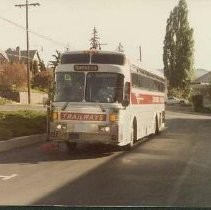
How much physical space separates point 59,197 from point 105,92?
6886mm

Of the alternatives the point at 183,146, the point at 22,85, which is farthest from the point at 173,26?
the point at 183,146

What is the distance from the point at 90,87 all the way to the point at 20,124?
635 centimetres

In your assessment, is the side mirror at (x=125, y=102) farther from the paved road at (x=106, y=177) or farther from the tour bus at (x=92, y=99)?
the paved road at (x=106, y=177)

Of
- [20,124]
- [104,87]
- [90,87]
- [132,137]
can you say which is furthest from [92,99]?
[20,124]

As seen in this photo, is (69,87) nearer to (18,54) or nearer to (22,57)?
(22,57)

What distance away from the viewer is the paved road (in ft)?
32.1

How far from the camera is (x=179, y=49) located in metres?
65.5

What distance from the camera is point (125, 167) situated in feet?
46.6

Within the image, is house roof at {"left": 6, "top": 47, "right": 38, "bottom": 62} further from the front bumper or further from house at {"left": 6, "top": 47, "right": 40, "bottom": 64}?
the front bumper

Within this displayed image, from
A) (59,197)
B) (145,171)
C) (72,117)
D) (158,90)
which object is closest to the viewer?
(59,197)

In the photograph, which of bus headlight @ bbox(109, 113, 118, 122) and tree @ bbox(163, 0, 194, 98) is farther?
tree @ bbox(163, 0, 194, 98)

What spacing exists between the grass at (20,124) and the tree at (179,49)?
3661 centimetres

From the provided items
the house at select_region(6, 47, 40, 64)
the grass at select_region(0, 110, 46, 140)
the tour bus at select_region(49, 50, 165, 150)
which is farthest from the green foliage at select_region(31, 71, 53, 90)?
the tour bus at select_region(49, 50, 165, 150)

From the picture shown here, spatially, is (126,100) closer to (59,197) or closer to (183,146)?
Answer: (183,146)
